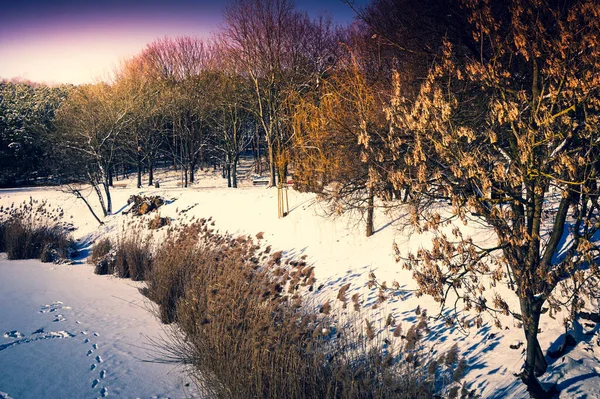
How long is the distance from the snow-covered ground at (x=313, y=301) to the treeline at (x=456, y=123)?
51 centimetres

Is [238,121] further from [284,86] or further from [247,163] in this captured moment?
[247,163]

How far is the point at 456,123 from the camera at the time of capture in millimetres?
5469

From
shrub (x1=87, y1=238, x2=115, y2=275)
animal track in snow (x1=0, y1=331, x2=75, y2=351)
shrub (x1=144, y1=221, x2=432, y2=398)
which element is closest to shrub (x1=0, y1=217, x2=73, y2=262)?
shrub (x1=87, y1=238, x2=115, y2=275)

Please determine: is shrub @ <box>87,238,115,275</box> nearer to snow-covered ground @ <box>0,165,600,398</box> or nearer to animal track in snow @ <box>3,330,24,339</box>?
snow-covered ground @ <box>0,165,600,398</box>

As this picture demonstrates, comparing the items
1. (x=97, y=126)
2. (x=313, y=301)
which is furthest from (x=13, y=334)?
(x=97, y=126)

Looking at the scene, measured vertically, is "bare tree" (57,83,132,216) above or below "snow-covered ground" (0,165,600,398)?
above

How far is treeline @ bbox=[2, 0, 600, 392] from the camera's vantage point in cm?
367

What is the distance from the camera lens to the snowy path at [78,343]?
193 inches

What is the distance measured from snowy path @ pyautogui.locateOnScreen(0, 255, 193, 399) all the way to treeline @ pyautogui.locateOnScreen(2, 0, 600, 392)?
379 centimetres

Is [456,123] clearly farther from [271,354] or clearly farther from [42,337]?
[42,337]

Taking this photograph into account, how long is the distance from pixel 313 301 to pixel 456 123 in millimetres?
3896

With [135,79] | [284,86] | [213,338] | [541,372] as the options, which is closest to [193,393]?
[213,338]

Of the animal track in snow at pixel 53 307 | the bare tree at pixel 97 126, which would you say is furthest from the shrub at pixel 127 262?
the bare tree at pixel 97 126

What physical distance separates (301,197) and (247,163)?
2630cm
